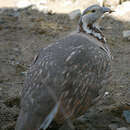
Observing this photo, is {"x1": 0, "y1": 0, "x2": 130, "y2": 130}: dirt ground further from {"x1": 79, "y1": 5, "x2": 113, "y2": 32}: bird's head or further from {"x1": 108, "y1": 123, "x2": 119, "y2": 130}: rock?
{"x1": 79, "y1": 5, "x2": 113, "y2": 32}: bird's head

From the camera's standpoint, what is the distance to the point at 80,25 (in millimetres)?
4508

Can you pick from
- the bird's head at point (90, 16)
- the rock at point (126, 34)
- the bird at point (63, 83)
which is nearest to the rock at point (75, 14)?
the rock at point (126, 34)

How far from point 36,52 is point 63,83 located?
2999mm

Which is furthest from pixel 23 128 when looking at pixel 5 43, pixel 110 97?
pixel 5 43

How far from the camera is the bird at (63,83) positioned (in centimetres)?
320

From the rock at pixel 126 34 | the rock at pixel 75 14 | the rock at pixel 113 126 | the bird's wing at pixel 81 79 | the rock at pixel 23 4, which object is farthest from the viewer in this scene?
the rock at pixel 23 4

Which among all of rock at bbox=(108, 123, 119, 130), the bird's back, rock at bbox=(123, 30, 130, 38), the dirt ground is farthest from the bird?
rock at bbox=(123, 30, 130, 38)

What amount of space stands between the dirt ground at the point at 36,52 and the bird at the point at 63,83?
0.62 metres

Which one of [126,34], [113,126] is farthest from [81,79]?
[126,34]

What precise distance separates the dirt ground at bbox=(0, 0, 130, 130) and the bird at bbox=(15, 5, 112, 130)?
2.05ft

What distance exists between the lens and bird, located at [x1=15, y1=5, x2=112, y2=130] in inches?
126

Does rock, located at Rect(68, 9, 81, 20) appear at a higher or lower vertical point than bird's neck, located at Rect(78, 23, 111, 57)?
lower

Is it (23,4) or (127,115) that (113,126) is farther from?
(23,4)

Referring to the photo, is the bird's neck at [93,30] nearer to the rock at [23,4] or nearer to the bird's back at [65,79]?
the bird's back at [65,79]
